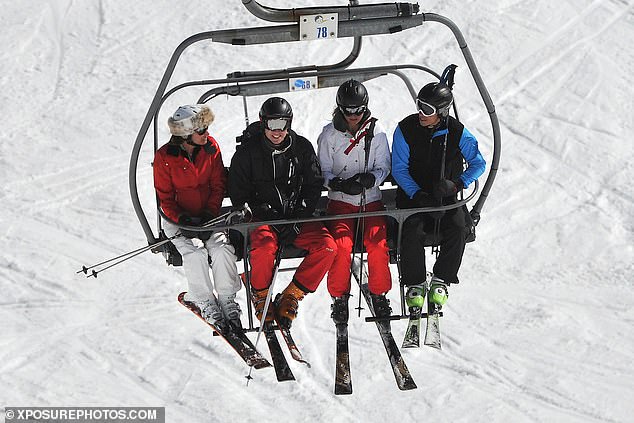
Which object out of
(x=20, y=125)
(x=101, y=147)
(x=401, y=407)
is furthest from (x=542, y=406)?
(x=20, y=125)

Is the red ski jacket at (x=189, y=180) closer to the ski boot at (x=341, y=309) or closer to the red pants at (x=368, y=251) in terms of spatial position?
the red pants at (x=368, y=251)

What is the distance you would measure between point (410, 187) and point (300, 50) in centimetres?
749

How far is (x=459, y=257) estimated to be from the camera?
628 cm

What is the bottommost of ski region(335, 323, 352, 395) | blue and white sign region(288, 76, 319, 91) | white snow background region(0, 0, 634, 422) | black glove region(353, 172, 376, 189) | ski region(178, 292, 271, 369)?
white snow background region(0, 0, 634, 422)

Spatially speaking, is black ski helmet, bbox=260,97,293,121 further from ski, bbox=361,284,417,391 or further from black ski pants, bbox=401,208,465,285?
ski, bbox=361,284,417,391

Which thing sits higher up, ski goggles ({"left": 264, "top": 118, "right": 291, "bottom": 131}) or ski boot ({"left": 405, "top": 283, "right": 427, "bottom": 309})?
ski goggles ({"left": 264, "top": 118, "right": 291, "bottom": 131})

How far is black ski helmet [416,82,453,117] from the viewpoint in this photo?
236 inches

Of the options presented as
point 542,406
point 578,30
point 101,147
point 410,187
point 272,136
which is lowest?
point 542,406

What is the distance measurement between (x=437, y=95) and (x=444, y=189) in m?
0.60

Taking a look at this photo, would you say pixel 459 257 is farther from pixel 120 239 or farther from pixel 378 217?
pixel 120 239

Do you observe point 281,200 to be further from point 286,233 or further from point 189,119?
point 189,119

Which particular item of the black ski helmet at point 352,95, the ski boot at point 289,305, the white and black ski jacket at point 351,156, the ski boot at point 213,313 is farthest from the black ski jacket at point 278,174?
the ski boot at point 213,313

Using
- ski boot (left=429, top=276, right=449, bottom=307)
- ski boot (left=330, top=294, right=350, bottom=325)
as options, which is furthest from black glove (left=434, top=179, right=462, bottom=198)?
ski boot (left=330, top=294, right=350, bottom=325)

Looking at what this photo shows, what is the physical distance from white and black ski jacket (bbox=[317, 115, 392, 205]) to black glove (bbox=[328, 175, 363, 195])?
134 mm
